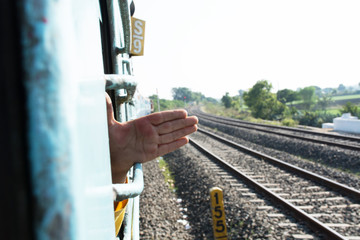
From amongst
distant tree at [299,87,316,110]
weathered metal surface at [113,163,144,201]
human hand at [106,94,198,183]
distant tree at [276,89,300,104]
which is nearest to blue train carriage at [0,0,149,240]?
weathered metal surface at [113,163,144,201]

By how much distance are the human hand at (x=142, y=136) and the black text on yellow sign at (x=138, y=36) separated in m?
2.42

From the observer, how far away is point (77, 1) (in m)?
0.47

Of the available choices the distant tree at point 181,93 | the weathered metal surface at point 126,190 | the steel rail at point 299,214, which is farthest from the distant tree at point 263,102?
the distant tree at point 181,93

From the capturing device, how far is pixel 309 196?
5.47 metres

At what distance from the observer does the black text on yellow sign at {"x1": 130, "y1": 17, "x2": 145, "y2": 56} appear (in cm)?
357

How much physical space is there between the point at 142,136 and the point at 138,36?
271cm

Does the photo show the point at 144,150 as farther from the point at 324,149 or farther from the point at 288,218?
the point at 324,149

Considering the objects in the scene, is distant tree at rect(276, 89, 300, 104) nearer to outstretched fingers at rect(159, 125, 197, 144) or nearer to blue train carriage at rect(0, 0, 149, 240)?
outstretched fingers at rect(159, 125, 197, 144)

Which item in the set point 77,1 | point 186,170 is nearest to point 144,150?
point 77,1

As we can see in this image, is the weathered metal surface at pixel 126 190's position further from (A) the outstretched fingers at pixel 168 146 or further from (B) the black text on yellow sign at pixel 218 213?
(B) the black text on yellow sign at pixel 218 213

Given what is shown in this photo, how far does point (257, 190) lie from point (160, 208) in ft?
8.53

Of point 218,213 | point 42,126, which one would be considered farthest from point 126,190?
point 218,213

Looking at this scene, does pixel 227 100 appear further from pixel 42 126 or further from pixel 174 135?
pixel 42 126

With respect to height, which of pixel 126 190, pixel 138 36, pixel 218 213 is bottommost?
pixel 218 213
